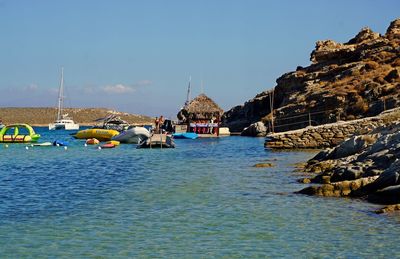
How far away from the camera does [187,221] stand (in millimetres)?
14328

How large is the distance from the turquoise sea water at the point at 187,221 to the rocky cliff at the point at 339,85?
117 feet

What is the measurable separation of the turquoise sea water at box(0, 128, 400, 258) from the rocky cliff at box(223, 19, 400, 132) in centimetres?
3559

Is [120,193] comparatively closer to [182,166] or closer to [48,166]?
[182,166]

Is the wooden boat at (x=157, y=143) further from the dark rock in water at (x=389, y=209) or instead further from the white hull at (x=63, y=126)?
the white hull at (x=63, y=126)

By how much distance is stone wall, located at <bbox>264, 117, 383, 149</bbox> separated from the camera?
3778cm

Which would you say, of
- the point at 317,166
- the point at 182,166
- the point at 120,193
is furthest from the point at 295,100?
the point at 120,193

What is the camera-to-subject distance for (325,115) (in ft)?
222

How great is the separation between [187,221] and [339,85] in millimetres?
61310

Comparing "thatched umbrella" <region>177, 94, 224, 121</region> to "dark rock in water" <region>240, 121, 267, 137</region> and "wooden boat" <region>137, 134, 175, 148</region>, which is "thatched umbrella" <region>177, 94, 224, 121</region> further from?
"wooden boat" <region>137, 134, 175, 148</region>

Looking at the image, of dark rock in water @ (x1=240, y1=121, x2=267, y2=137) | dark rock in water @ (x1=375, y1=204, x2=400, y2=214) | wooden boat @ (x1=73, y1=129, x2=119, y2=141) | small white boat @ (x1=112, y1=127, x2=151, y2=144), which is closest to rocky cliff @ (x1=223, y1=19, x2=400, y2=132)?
dark rock in water @ (x1=240, y1=121, x2=267, y2=137)

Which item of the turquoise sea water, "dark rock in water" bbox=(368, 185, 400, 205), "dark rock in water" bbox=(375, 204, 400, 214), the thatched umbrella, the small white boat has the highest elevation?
the thatched umbrella

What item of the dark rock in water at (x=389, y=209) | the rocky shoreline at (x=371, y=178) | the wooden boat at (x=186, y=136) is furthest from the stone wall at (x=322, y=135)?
the wooden boat at (x=186, y=136)

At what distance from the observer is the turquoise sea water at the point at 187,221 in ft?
37.4

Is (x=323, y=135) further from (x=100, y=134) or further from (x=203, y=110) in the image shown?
(x=203, y=110)
